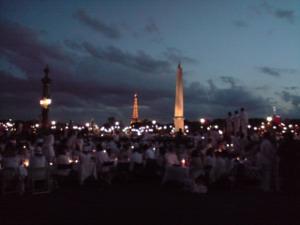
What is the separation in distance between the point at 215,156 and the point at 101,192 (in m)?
4.18

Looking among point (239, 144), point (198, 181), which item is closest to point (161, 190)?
point (198, 181)

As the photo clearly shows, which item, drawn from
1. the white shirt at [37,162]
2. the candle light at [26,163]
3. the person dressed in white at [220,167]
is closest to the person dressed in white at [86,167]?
the candle light at [26,163]

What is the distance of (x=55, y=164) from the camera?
15773mm

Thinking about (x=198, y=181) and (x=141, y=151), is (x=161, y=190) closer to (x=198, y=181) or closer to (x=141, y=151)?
(x=198, y=181)

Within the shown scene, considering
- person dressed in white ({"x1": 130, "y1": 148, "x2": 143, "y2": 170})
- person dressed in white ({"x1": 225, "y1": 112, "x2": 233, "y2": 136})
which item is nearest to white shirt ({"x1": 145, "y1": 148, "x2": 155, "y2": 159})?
person dressed in white ({"x1": 130, "y1": 148, "x2": 143, "y2": 170})

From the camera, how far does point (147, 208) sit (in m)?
11.4

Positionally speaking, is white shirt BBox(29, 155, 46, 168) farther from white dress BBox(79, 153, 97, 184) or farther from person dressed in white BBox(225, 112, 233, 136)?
person dressed in white BBox(225, 112, 233, 136)

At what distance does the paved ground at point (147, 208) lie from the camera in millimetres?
9906

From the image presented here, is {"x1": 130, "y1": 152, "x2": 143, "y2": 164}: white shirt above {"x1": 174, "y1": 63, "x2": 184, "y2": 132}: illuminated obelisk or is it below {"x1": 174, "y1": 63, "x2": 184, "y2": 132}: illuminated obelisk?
below

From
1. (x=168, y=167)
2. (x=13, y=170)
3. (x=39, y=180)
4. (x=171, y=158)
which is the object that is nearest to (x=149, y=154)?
(x=171, y=158)

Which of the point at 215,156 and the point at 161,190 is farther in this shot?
the point at 215,156

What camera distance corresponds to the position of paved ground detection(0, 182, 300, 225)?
991 centimetres

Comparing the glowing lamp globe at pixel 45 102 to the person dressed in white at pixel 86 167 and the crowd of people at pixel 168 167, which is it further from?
the person dressed in white at pixel 86 167

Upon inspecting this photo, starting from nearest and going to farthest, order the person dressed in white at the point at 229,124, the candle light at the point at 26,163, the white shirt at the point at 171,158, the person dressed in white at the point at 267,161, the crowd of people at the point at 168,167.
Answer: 1. the crowd of people at the point at 168,167
2. the candle light at the point at 26,163
3. the person dressed in white at the point at 267,161
4. the white shirt at the point at 171,158
5. the person dressed in white at the point at 229,124
